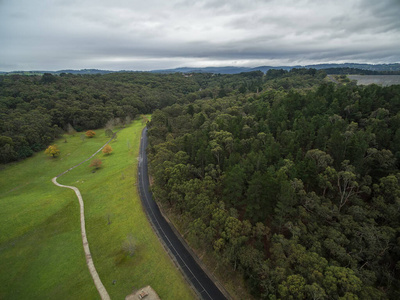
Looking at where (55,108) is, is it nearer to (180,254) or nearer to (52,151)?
(52,151)

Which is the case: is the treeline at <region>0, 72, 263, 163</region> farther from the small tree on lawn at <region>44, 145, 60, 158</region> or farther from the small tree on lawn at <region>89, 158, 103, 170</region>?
the small tree on lawn at <region>89, 158, 103, 170</region>

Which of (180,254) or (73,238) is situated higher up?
(180,254)

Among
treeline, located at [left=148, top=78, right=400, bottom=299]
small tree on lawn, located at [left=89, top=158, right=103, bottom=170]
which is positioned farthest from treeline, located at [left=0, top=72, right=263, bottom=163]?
treeline, located at [left=148, top=78, right=400, bottom=299]

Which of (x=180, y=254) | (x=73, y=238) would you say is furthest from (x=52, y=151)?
(x=180, y=254)

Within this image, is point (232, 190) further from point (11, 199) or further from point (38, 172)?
point (38, 172)

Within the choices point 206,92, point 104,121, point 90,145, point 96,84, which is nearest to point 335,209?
point 90,145

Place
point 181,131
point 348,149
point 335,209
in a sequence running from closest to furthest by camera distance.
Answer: point 335,209, point 348,149, point 181,131
